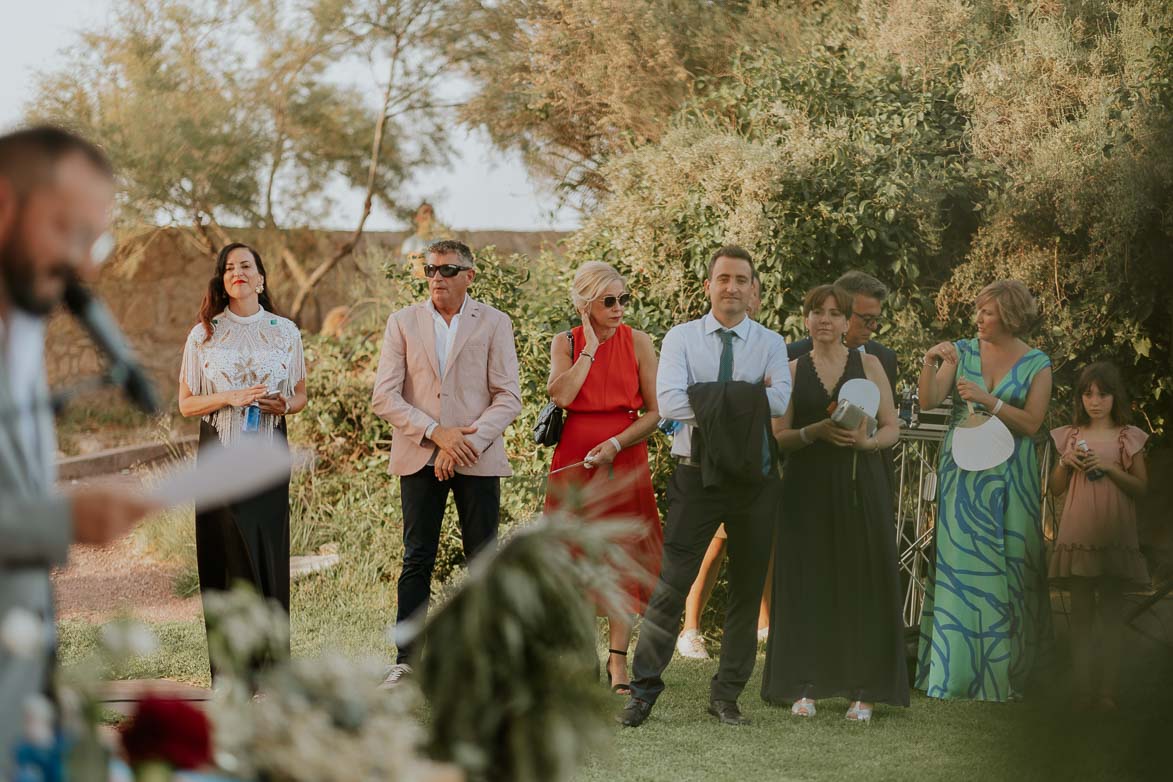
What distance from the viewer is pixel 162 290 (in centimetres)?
1490

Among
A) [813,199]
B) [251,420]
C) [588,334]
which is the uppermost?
[813,199]

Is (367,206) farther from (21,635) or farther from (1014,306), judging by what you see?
(21,635)

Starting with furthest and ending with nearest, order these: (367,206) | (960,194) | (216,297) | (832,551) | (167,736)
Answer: (367,206), (960,194), (832,551), (216,297), (167,736)

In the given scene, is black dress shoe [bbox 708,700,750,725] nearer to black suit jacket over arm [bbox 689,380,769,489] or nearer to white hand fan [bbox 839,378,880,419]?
black suit jacket over arm [bbox 689,380,769,489]

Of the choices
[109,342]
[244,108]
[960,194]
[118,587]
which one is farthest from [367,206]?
[109,342]

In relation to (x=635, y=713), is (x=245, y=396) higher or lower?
higher

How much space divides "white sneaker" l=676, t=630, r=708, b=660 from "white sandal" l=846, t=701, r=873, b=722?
1153 mm

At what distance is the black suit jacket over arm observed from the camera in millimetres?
4809

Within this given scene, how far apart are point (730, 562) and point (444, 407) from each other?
1.39 meters

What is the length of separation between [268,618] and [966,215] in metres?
6.20

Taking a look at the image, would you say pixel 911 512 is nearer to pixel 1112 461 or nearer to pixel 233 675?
pixel 1112 461

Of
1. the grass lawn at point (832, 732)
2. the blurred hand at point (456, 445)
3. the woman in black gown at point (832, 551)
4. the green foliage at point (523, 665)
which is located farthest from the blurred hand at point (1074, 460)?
the green foliage at point (523, 665)

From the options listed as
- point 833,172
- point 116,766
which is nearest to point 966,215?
point 833,172

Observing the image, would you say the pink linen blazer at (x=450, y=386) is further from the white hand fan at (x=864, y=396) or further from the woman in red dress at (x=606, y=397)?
the white hand fan at (x=864, y=396)
